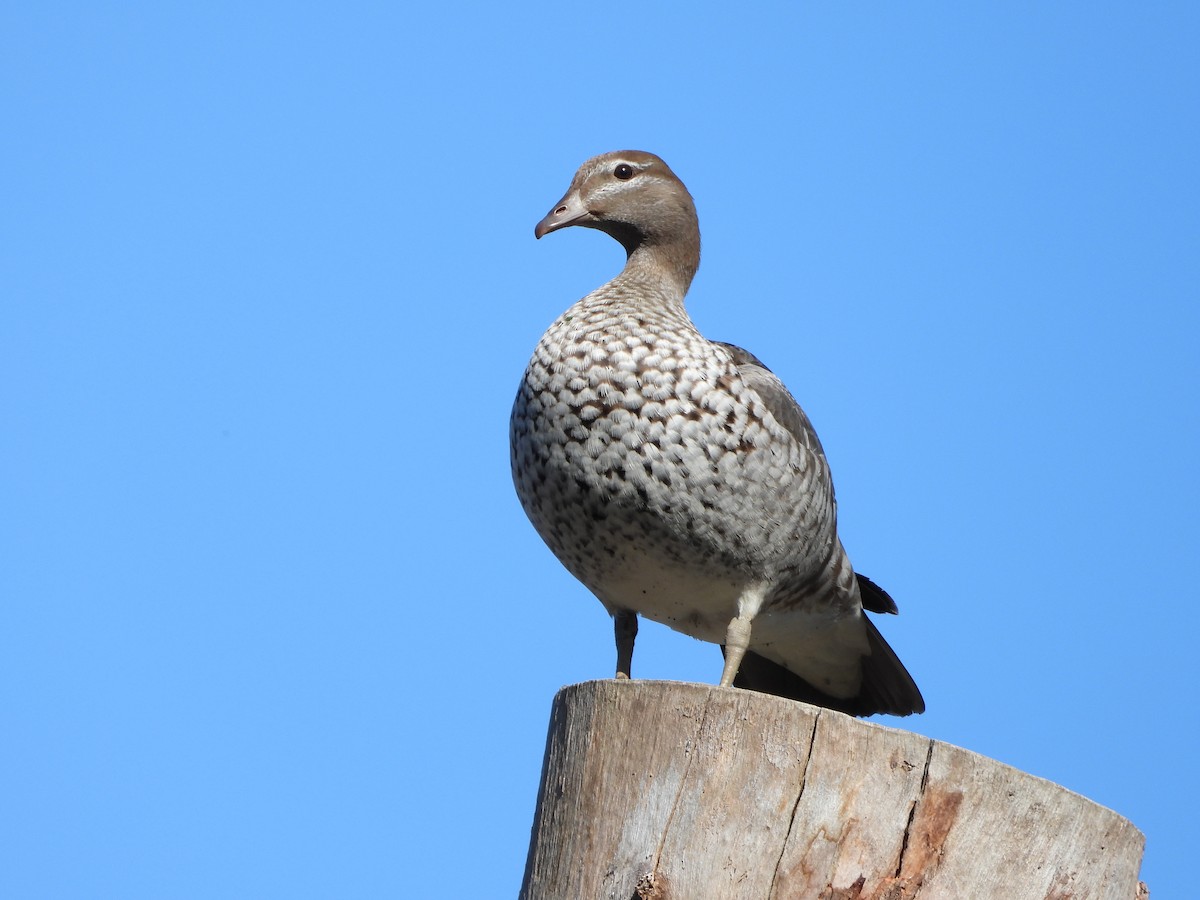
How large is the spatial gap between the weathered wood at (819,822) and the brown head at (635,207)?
252 centimetres

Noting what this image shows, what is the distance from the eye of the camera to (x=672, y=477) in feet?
14.7

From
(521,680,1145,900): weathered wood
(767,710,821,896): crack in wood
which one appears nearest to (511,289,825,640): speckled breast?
(521,680,1145,900): weathered wood

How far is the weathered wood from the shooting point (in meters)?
3.22

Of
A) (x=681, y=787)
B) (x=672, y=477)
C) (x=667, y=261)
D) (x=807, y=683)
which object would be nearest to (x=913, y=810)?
(x=681, y=787)

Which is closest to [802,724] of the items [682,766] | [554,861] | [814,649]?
[682,766]

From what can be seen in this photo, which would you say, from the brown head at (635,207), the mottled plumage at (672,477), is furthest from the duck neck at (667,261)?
the mottled plumage at (672,477)

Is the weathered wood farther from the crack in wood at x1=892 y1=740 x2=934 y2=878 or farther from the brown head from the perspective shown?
the brown head

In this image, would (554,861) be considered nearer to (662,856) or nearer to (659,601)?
(662,856)

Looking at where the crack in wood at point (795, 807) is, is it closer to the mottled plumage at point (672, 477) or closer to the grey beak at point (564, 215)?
the mottled plumage at point (672, 477)

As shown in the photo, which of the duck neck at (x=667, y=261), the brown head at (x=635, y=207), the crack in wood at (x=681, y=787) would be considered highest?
the brown head at (x=635, y=207)

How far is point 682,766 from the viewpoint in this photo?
132 inches

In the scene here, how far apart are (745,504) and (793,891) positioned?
157 cm

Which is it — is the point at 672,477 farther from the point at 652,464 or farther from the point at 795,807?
the point at 795,807

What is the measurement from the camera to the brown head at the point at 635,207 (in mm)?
5516
